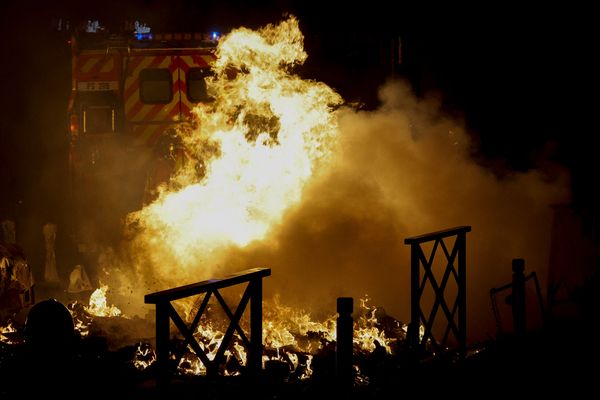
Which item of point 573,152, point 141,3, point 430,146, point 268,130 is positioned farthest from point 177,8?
point 573,152

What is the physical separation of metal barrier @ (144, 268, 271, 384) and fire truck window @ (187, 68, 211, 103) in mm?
6068

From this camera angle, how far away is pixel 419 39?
14.7 m

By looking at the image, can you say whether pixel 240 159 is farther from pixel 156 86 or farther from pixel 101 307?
pixel 101 307

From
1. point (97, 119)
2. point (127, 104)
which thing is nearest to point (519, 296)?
point (127, 104)

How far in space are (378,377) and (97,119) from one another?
6.28m

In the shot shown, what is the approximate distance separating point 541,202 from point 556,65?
3.86 meters

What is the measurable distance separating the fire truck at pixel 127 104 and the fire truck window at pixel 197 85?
2 cm

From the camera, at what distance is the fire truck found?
10711mm

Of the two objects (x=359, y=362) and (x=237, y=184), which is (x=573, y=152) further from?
(x=359, y=362)

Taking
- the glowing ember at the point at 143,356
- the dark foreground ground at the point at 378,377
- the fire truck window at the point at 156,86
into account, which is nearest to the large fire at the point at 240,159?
the fire truck window at the point at 156,86

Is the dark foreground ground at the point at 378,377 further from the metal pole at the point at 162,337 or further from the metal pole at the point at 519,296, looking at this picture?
the metal pole at the point at 162,337

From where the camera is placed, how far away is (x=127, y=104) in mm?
10867

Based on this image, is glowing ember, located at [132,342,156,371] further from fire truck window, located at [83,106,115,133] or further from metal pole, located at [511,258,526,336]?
fire truck window, located at [83,106,115,133]

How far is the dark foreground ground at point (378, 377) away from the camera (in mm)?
5973
